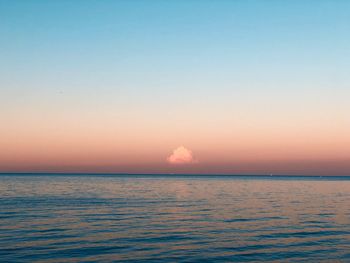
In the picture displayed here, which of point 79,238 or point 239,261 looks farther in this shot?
point 79,238

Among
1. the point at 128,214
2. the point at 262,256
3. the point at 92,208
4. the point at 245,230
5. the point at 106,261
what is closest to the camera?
the point at 106,261

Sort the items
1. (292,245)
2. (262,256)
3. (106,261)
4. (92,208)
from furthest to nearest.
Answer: (92,208) → (292,245) → (262,256) → (106,261)

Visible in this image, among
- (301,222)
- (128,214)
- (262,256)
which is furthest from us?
(128,214)

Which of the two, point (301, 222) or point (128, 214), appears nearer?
point (301, 222)

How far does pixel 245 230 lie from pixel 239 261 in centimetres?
1230

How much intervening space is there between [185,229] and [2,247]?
17.5 m

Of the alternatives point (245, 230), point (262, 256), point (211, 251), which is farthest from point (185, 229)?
point (262, 256)

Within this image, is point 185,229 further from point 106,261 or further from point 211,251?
point 106,261

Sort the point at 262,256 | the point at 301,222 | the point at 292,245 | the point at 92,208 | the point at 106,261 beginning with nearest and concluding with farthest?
the point at 106,261 → the point at 262,256 → the point at 292,245 → the point at 301,222 → the point at 92,208

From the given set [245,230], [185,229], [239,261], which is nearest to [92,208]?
[185,229]

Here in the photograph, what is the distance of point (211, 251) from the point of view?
30.2m

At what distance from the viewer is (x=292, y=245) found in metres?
32.9

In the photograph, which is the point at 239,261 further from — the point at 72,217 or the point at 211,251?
the point at 72,217

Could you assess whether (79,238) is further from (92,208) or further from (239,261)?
(92,208)
